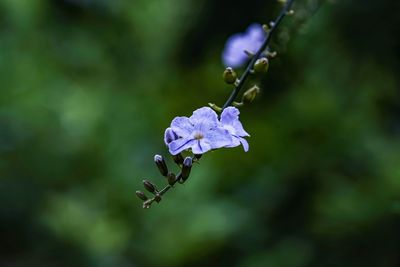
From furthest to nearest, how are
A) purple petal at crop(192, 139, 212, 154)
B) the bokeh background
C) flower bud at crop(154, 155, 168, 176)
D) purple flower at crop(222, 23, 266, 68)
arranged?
1. the bokeh background
2. purple flower at crop(222, 23, 266, 68)
3. flower bud at crop(154, 155, 168, 176)
4. purple petal at crop(192, 139, 212, 154)

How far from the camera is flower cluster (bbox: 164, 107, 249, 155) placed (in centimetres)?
98

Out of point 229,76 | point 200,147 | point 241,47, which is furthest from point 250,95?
point 241,47

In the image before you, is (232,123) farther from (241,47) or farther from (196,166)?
(196,166)

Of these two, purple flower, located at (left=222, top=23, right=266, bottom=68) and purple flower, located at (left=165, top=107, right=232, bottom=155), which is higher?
purple flower, located at (left=222, top=23, right=266, bottom=68)

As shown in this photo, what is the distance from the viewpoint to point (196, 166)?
115 inches

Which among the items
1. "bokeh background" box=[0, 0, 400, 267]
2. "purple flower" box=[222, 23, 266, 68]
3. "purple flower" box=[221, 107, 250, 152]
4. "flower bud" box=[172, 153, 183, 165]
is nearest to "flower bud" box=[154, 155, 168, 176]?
"flower bud" box=[172, 153, 183, 165]

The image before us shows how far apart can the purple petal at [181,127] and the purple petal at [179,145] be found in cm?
1

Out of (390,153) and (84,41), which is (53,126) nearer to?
(84,41)

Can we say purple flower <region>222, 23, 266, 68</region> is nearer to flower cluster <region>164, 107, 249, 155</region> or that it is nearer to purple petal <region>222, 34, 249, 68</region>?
purple petal <region>222, 34, 249, 68</region>

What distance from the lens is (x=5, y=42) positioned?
356 centimetres

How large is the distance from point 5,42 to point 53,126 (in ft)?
2.10

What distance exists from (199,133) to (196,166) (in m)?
1.92

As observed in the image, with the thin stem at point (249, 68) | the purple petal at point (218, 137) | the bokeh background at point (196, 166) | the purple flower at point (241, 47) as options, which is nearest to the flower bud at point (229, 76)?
the thin stem at point (249, 68)

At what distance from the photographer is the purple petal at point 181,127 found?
102 centimetres
